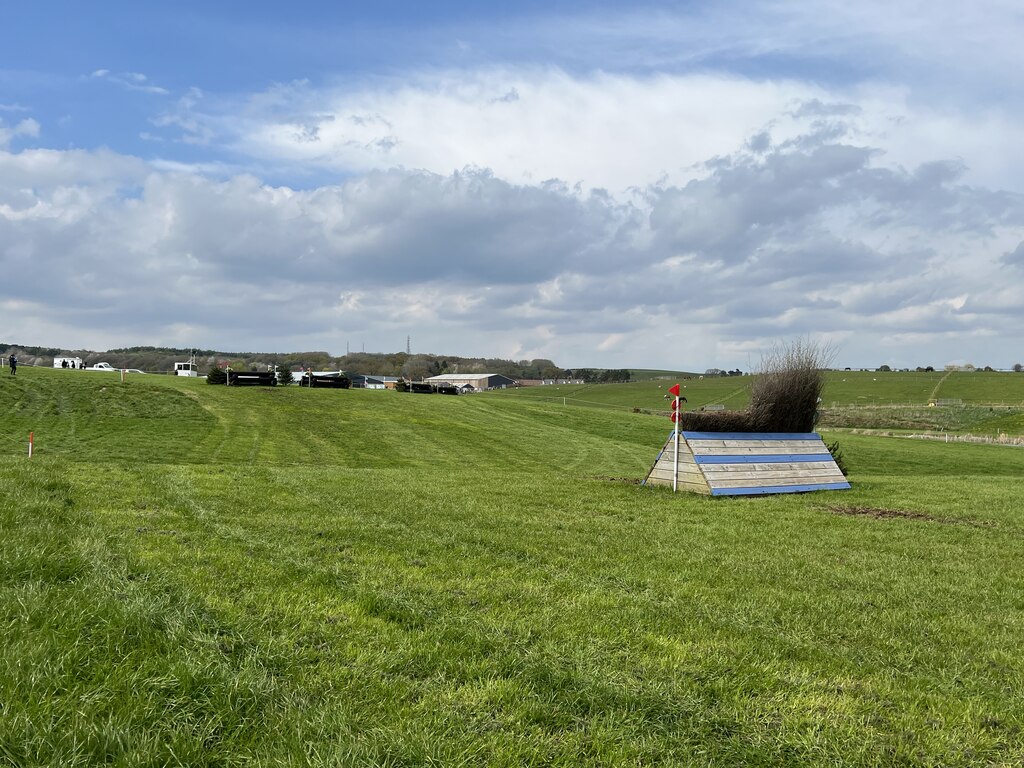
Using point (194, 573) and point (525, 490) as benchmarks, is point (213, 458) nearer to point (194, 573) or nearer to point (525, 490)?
point (525, 490)

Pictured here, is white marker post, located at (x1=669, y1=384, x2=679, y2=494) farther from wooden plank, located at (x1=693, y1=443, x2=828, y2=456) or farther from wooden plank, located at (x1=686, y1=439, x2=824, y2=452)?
wooden plank, located at (x1=693, y1=443, x2=828, y2=456)

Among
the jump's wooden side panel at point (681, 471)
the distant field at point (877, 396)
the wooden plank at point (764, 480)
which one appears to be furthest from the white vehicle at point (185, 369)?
the wooden plank at point (764, 480)

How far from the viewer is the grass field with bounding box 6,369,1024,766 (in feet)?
10.5

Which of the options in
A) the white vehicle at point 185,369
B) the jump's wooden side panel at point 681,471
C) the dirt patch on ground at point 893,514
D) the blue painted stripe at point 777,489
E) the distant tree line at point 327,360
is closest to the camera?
the dirt patch on ground at point 893,514

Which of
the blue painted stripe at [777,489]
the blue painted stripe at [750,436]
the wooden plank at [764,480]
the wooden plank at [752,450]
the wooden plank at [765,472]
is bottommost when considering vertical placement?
the blue painted stripe at [777,489]

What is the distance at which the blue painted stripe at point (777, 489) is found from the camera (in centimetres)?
1423

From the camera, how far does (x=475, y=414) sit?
42.6 m

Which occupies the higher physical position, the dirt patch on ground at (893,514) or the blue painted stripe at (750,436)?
the blue painted stripe at (750,436)

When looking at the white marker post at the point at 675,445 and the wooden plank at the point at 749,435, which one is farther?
the wooden plank at the point at 749,435

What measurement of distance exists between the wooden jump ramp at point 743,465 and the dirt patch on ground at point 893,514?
6.63 feet

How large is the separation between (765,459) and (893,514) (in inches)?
137

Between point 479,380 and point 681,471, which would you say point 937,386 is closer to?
point 479,380

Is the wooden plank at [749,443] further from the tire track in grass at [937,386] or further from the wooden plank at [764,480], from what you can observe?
the tire track in grass at [937,386]

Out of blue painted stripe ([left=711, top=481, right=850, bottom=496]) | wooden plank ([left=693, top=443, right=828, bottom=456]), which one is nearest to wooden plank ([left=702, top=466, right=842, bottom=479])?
blue painted stripe ([left=711, top=481, right=850, bottom=496])
